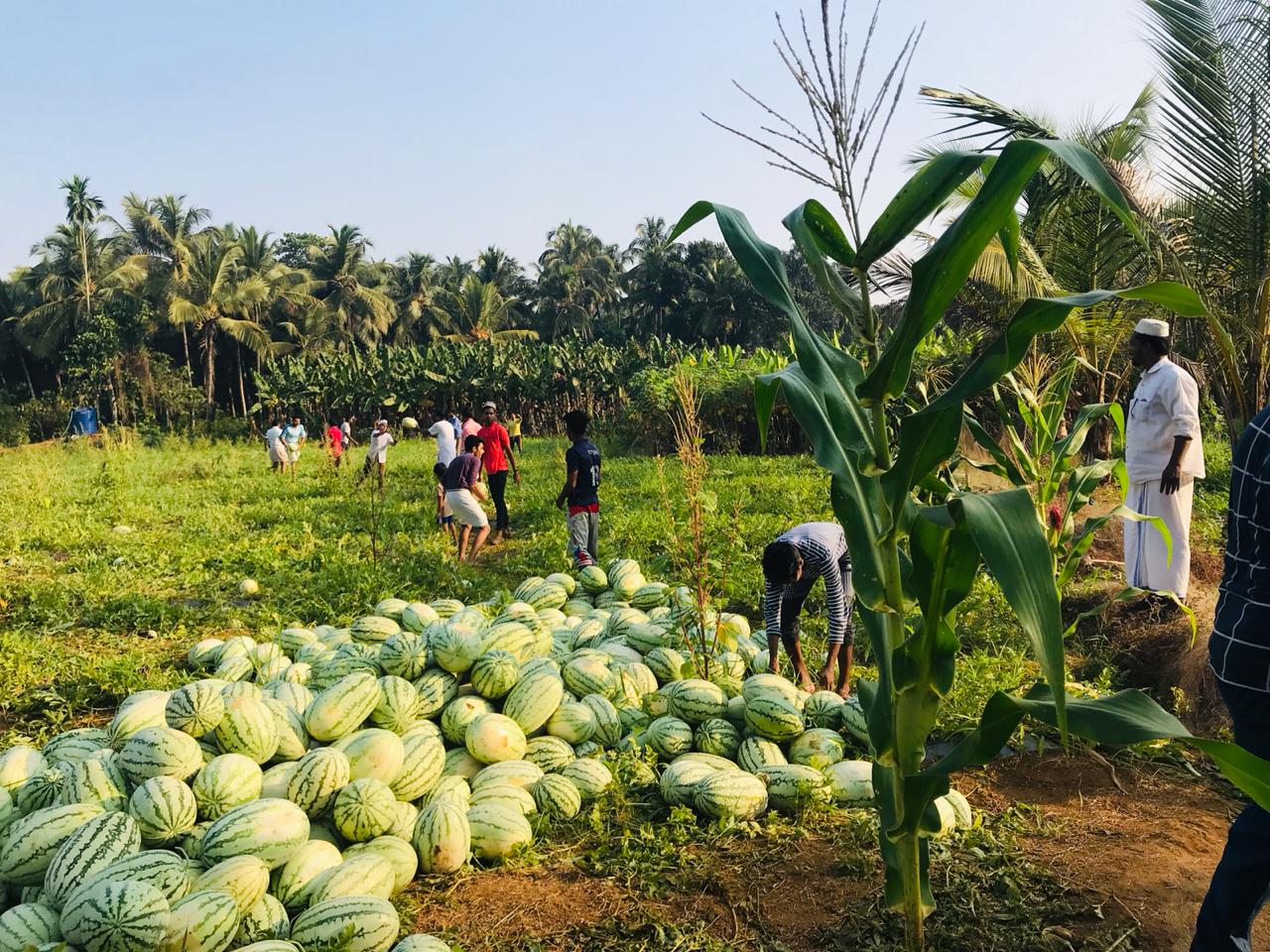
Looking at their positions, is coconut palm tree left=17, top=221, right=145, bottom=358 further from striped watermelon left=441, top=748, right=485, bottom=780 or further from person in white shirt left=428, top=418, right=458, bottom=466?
striped watermelon left=441, top=748, right=485, bottom=780

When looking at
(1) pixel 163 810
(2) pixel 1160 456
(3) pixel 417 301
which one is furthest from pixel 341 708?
(3) pixel 417 301

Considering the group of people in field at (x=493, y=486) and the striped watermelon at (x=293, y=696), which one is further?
the group of people in field at (x=493, y=486)

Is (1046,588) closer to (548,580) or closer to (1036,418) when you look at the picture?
(1036,418)

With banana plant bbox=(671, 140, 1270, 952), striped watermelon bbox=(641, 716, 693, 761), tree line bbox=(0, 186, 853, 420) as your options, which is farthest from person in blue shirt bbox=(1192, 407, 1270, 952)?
tree line bbox=(0, 186, 853, 420)

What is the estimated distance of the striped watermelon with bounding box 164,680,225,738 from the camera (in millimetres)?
3852

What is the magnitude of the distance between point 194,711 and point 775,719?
2.85 metres

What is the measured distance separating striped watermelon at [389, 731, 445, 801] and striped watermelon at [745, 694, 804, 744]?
1637 mm

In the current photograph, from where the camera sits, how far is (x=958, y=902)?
3.14m

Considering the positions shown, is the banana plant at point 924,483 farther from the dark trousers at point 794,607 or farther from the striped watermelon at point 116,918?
the dark trousers at point 794,607

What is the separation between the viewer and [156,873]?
9.63 feet

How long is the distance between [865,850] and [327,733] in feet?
8.39

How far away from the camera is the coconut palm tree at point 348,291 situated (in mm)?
47406

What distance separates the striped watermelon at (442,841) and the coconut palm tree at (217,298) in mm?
41779

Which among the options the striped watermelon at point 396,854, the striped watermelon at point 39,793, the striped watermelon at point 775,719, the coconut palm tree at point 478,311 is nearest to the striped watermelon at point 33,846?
the striped watermelon at point 39,793
